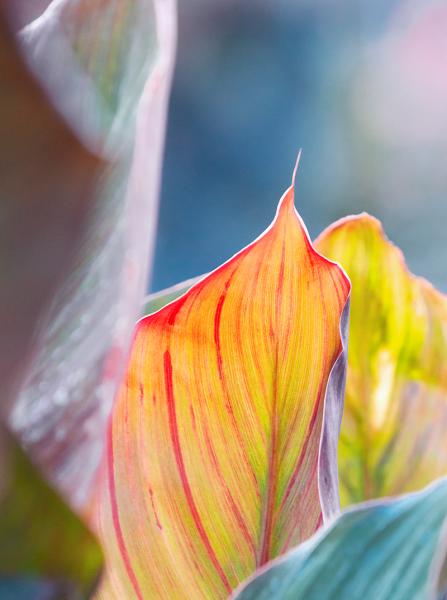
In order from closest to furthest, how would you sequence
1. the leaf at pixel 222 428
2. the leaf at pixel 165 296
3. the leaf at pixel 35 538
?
the leaf at pixel 35 538 → the leaf at pixel 222 428 → the leaf at pixel 165 296

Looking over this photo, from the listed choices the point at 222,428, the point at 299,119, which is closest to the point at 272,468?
the point at 222,428

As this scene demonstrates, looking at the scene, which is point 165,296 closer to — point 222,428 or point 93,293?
point 222,428

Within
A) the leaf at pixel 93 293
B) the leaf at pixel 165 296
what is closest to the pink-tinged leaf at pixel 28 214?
the leaf at pixel 93 293

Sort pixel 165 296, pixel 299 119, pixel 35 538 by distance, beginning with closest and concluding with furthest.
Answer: pixel 35 538
pixel 165 296
pixel 299 119

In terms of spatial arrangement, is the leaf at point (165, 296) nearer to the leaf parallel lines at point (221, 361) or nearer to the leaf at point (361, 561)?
the leaf parallel lines at point (221, 361)

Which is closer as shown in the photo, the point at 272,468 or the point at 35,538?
the point at 35,538

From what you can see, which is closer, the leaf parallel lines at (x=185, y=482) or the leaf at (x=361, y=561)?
the leaf at (x=361, y=561)

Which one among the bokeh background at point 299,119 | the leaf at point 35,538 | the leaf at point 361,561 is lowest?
the leaf at point 361,561

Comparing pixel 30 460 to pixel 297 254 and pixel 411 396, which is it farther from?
pixel 411 396
